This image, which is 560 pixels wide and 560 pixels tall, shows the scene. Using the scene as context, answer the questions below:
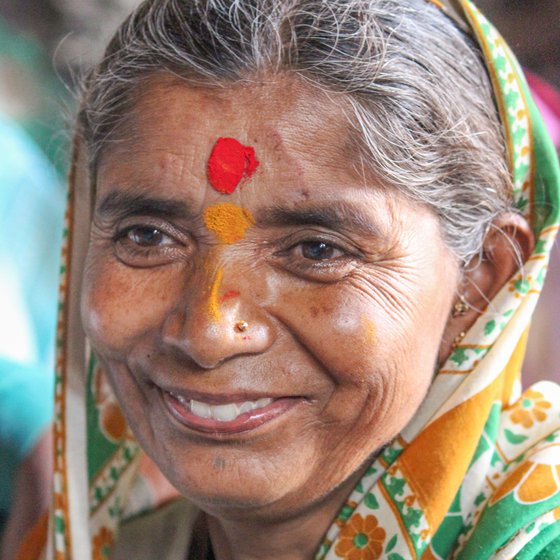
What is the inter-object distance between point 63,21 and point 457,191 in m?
4.22

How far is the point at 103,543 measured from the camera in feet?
7.23

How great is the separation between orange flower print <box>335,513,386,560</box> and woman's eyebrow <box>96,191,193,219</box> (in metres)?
0.68

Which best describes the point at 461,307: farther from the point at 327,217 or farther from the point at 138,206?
the point at 138,206

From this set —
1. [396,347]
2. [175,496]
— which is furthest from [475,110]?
[175,496]

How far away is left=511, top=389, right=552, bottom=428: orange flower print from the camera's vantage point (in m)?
1.78

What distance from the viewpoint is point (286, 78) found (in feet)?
5.30

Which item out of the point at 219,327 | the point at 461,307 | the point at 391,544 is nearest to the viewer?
the point at 219,327

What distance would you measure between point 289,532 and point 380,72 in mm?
934

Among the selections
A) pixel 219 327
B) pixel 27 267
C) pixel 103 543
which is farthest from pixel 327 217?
pixel 27 267

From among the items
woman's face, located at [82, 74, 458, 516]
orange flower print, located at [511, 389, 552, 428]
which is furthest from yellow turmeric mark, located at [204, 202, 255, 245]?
orange flower print, located at [511, 389, 552, 428]

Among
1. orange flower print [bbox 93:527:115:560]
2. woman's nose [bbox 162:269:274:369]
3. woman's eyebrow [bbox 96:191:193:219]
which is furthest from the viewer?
orange flower print [bbox 93:527:115:560]

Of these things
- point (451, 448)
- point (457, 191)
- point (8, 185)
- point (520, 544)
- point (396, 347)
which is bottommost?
point (520, 544)

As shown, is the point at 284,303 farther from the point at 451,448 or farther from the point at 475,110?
the point at 475,110

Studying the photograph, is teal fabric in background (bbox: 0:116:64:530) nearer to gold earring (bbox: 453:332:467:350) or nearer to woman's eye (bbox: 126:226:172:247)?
woman's eye (bbox: 126:226:172:247)
